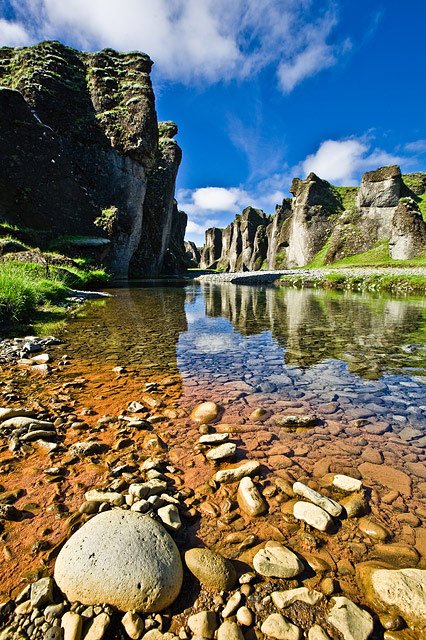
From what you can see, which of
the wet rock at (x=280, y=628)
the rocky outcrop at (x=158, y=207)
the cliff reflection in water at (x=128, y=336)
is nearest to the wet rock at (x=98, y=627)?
the wet rock at (x=280, y=628)

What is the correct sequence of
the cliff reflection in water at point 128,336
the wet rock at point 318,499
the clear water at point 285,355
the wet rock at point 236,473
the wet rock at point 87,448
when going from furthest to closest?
the cliff reflection in water at point 128,336
the clear water at point 285,355
the wet rock at point 87,448
the wet rock at point 236,473
the wet rock at point 318,499

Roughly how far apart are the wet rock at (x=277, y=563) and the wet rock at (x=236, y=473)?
816 mm

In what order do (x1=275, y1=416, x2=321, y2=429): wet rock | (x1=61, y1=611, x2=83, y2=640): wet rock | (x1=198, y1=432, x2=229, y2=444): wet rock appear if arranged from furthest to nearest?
1. (x1=275, y1=416, x2=321, y2=429): wet rock
2. (x1=198, y1=432, x2=229, y2=444): wet rock
3. (x1=61, y1=611, x2=83, y2=640): wet rock

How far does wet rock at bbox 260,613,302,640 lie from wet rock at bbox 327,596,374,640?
221mm

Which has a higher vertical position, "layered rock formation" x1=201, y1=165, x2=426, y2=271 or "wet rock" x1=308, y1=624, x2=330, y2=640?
"layered rock formation" x1=201, y1=165, x2=426, y2=271

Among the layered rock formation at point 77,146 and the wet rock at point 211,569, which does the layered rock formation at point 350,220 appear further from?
the wet rock at point 211,569

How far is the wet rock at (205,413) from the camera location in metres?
3.98

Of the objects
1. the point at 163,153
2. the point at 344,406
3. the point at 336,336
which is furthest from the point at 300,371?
the point at 163,153

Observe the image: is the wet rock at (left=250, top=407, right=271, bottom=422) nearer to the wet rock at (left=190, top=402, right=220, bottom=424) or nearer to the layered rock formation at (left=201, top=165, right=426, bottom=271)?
the wet rock at (left=190, top=402, right=220, bottom=424)

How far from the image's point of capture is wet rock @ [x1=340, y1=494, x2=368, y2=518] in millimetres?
2398

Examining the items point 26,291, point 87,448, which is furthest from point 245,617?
point 26,291

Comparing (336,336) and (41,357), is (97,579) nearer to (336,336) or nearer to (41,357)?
(41,357)

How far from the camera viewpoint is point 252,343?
27.0 feet

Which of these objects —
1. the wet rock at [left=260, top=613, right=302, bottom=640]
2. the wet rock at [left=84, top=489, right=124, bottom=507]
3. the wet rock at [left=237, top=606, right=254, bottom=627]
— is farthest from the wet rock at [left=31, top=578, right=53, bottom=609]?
the wet rock at [left=260, top=613, right=302, bottom=640]
